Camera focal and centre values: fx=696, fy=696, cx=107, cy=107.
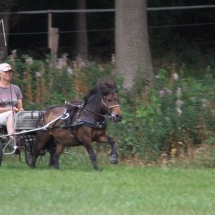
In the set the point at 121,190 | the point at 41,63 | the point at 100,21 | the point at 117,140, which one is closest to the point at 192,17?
the point at 100,21

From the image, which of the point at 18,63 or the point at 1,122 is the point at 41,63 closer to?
the point at 18,63

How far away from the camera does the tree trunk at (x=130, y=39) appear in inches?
600

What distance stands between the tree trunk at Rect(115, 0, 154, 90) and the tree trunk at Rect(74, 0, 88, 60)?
7848 mm

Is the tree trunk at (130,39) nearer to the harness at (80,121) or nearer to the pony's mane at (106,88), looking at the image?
the harness at (80,121)

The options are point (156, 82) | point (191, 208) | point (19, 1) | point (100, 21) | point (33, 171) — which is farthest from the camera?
point (100, 21)

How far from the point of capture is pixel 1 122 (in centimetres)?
1203

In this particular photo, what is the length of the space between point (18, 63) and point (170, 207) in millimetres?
8730

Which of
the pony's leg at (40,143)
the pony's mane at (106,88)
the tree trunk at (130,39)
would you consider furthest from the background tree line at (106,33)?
Result: the pony's mane at (106,88)

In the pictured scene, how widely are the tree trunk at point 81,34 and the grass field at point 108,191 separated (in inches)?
465

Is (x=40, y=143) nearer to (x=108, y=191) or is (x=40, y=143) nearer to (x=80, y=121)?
(x=80, y=121)

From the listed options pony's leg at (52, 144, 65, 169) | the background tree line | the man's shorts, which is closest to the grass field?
pony's leg at (52, 144, 65, 169)

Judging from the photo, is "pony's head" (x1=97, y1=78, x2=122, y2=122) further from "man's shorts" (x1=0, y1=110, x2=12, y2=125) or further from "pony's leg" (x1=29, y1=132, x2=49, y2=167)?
"man's shorts" (x1=0, y1=110, x2=12, y2=125)

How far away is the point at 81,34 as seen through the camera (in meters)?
23.8

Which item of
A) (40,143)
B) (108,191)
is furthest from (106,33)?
(108,191)
